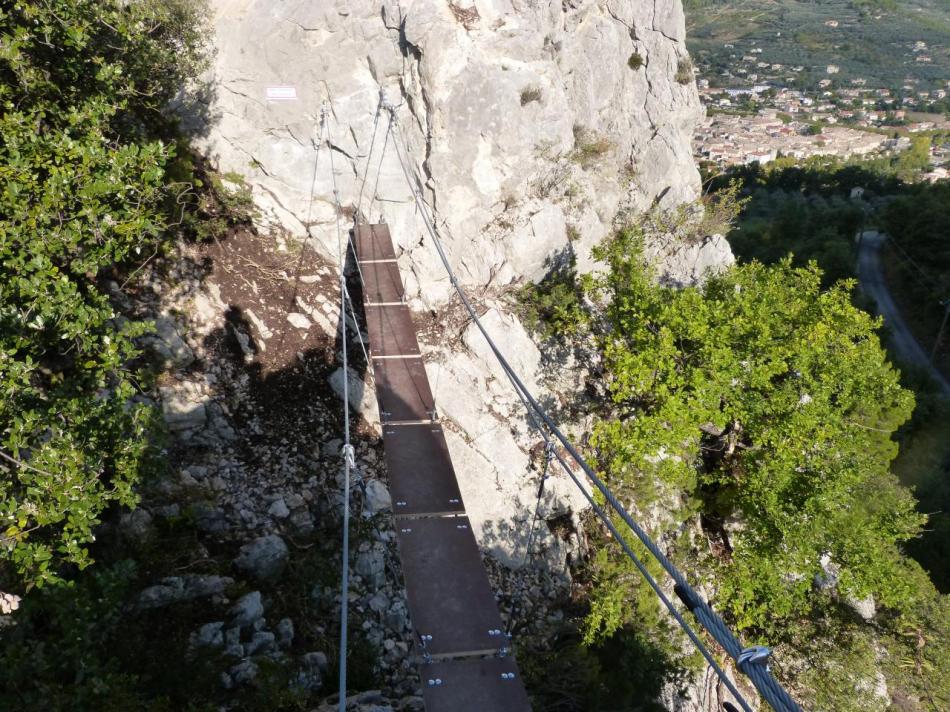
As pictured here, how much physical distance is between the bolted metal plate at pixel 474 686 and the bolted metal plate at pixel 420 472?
5.38 feet

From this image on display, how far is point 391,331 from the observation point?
916 centimetres

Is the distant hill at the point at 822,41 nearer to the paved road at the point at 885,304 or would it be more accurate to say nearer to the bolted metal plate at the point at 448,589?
the paved road at the point at 885,304

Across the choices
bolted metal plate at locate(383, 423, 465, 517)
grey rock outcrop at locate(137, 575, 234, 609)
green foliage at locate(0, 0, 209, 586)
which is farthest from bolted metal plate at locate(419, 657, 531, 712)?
grey rock outcrop at locate(137, 575, 234, 609)

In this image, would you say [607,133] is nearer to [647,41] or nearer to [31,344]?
[647,41]

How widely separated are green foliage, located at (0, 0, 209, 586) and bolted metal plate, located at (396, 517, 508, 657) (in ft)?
8.83

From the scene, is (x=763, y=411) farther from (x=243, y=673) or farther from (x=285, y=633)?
(x=243, y=673)

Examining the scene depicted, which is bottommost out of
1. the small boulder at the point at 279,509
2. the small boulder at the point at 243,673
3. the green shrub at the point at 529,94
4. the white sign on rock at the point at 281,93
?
the small boulder at the point at 243,673

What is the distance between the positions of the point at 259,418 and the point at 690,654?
8.50 m

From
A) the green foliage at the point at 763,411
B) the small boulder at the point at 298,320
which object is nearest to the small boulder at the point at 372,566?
the green foliage at the point at 763,411

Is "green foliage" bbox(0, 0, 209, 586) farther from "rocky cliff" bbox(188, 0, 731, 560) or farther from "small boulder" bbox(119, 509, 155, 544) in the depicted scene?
"rocky cliff" bbox(188, 0, 731, 560)

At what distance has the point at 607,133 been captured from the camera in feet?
49.3

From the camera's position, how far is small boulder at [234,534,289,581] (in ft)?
24.6

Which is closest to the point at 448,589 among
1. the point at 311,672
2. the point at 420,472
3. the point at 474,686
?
the point at 474,686

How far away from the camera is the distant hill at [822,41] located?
11700 centimetres
